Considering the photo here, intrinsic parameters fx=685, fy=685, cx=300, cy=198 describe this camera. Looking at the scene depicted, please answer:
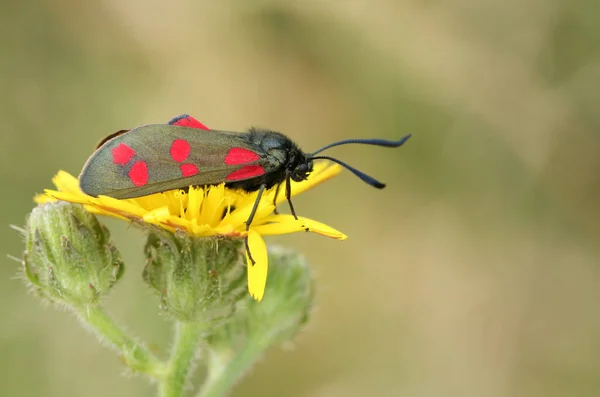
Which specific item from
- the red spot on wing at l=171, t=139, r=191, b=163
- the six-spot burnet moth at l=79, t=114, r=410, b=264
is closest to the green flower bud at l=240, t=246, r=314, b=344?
the six-spot burnet moth at l=79, t=114, r=410, b=264

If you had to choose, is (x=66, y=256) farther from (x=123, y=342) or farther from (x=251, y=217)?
(x=251, y=217)

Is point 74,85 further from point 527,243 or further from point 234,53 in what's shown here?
point 527,243

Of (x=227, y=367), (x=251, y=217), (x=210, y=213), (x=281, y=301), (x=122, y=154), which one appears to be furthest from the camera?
(x=281, y=301)

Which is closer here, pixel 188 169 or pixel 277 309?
pixel 188 169

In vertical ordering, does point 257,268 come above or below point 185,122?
below

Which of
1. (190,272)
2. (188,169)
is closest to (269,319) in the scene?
(190,272)

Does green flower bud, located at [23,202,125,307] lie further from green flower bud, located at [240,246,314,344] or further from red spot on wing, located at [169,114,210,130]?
green flower bud, located at [240,246,314,344]

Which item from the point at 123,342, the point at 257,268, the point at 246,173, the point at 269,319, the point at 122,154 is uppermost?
the point at 122,154
